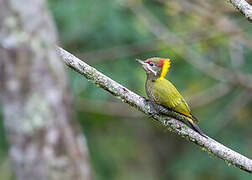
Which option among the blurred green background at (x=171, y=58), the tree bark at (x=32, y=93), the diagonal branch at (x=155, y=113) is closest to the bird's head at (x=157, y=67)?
the diagonal branch at (x=155, y=113)

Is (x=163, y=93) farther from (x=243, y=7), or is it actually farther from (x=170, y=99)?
(x=243, y=7)

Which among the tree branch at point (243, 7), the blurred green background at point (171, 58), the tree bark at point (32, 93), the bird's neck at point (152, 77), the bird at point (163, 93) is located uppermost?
the tree branch at point (243, 7)

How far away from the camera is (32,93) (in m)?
4.91

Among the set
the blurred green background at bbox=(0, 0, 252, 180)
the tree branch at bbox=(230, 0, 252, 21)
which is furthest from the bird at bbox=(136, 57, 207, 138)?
the blurred green background at bbox=(0, 0, 252, 180)

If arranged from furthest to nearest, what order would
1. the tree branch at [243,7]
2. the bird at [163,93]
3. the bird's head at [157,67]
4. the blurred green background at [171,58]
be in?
the blurred green background at [171,58] < the bird's head at [157,67] < the bird at [163,93] < the tree branch at [243,7]

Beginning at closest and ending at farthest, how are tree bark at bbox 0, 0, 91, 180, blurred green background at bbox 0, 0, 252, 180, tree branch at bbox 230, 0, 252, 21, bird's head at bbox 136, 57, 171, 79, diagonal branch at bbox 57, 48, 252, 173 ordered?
tree branch at bbox 230, 0, 252, 21
diagonal branch at bbox 57, 48, 252, 173
bird's head at bbox 136, 57, 171, 79
tree bark at bbox 0, 0, 91, 180
blurred green background at bbox 0, 0, 252, 180

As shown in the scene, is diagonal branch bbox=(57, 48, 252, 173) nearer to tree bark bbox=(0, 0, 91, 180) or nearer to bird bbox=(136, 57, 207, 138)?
bird bbox=(136, 57, 207, 138)

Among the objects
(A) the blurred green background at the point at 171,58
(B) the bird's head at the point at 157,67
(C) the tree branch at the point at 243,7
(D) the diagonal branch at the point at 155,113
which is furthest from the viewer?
(A) the blurred green background at the point at 171,58

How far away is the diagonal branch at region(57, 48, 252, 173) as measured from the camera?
3.61 meters

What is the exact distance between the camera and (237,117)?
8.76 meters

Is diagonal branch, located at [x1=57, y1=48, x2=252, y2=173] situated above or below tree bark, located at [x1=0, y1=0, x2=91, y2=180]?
above

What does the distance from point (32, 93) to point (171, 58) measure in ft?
12.2

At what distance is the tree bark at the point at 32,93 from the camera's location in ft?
16.0

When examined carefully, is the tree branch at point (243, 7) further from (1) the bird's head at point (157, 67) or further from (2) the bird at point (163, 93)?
A: (1) the bird's head at point (157, 67)
